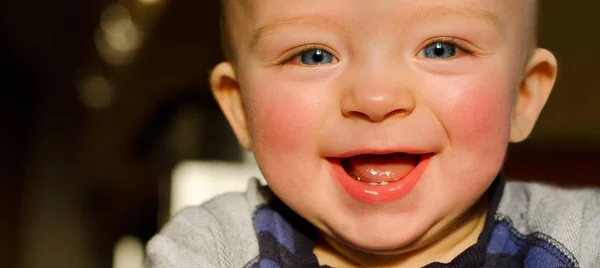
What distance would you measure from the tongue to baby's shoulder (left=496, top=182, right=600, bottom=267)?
0.17 meters

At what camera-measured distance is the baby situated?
656 mm

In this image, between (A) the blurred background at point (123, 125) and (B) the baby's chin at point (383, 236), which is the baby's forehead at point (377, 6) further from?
(A) the blurred background at point (123, 125)

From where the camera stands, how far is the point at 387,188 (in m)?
0.68

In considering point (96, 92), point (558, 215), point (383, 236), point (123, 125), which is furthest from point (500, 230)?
point (96, 92)

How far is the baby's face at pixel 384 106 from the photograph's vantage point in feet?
2.15

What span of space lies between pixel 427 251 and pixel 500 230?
3.4 inches

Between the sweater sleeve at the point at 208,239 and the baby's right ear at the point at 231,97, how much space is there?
0.24ft

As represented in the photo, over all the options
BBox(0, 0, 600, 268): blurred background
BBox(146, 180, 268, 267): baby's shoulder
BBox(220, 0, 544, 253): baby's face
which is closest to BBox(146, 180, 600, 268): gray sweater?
BBox(146, 180, 268, 267): baby's shoulder

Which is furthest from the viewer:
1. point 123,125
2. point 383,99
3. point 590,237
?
point 123,125

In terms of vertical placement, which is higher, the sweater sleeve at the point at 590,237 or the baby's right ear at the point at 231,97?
the baby's right ear at the point at 231,97

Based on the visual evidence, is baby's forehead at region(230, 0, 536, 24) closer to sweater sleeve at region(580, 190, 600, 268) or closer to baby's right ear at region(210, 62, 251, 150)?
baby's right ear at region(210, 62, 251, 150)

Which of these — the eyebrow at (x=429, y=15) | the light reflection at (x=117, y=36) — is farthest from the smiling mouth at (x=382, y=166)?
the light reflection at (x=117, y=36)

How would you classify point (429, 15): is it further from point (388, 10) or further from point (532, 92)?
point (532, 92)

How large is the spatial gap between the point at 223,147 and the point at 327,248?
3.80 feet
